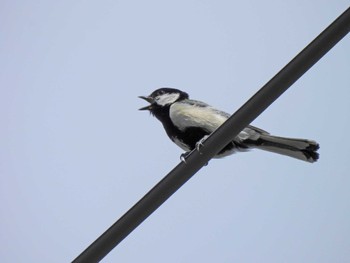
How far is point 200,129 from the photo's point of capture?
4895 mm

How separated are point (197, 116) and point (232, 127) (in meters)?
2.30

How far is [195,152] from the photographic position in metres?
2.78

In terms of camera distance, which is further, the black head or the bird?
the black head

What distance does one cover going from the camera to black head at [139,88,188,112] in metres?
5.53

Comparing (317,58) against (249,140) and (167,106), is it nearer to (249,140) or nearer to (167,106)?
(249,140)

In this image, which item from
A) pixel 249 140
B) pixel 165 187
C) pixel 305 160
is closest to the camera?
pixel 165 187

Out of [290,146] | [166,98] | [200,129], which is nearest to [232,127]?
[290,146]

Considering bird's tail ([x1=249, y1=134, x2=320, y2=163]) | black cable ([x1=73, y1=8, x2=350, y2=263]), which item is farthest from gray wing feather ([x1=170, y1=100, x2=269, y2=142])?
black cable ([x1=73, y1=8, x2=350, y2=263])

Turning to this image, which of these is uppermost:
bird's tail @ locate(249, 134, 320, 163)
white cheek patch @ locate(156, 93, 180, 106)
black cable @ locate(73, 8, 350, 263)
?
white cheek patch @ locate(156, 93, 180, 106)

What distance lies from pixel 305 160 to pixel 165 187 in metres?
1.81

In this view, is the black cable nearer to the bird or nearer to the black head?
the bird

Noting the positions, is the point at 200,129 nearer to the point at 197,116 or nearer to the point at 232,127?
the point at 197,116

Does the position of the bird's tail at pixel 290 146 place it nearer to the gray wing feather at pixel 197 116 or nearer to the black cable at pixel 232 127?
the gray wing feather at pixel 197 116

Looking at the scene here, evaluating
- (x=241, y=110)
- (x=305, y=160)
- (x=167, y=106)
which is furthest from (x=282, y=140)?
(x=241, y=110)
